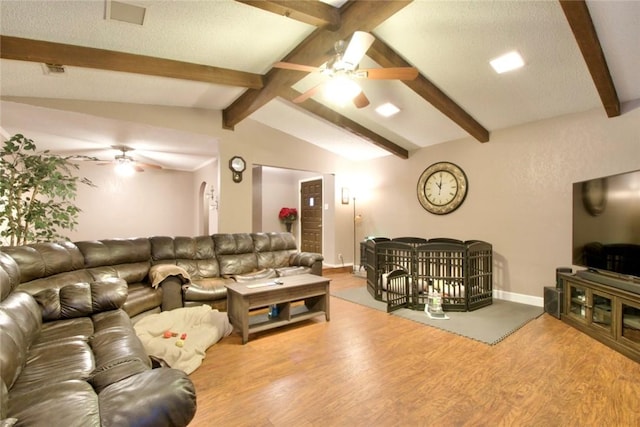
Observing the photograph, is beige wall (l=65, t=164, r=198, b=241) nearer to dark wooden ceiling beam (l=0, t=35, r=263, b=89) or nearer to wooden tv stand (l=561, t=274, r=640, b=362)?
dark wooden ceiling beam (l=0, t=35, r=263, b=89)

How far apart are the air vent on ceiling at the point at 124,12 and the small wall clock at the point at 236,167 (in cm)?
267

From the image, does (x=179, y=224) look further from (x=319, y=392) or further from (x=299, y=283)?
(x=319, y=392)

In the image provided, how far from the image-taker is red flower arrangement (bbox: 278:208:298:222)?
25.3 ft

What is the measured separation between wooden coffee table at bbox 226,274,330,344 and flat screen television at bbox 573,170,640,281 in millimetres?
2829

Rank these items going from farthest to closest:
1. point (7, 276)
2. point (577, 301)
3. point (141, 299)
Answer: point (577, 301), point (141, 299), point (7, 276)

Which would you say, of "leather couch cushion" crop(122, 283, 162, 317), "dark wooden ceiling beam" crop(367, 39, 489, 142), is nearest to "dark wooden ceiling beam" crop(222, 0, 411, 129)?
"dark wooden ceiling beam" crop(367, 39, 489, 142)

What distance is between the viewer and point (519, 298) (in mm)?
4230

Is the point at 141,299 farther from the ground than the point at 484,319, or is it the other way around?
the point at 141,299

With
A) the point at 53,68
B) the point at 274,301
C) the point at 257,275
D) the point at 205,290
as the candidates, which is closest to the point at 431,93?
the point at 274,301

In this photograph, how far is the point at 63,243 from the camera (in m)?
3.04

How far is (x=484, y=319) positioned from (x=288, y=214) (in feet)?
16.9

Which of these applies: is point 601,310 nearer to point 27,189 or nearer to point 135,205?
point 27,189

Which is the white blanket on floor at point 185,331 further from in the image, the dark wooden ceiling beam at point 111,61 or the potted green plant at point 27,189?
the dark wooden ceiling beam at point 111,61

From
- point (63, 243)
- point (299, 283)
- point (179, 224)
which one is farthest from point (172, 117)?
point (179, 224)
